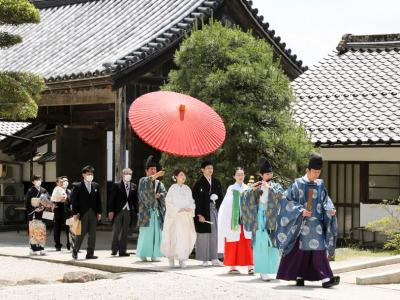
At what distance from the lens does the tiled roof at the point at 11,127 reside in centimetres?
2545

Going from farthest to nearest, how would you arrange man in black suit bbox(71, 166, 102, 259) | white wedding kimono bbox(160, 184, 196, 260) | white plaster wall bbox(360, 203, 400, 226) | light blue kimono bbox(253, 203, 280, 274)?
white plaster wall bbox(360, 203, 400, 226) → man in black suit bbox(71, 166, 102, 259) → white wedding kimono bbox(160, 184, 196, 260) → light blue kimono bbox(253, 203, 280, 274)

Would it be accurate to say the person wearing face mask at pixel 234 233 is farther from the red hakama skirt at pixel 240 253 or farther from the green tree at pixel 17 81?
the green tree at pixel 17 81

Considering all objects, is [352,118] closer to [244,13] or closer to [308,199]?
[244,13]

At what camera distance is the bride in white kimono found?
13883 millimetres

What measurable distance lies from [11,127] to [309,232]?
54.3 feet

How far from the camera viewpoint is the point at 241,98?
619 inches

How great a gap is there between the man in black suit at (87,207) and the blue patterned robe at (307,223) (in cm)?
493

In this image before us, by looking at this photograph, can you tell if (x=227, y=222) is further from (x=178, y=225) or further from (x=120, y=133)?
(x=120, y=133)

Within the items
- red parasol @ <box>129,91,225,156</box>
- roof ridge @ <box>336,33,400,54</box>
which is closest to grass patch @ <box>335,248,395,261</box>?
red parasol @ <box>129,91,225,156</box>


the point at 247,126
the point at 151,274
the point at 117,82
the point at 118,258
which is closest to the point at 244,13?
the point at 117,82

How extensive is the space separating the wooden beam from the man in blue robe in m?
8.43

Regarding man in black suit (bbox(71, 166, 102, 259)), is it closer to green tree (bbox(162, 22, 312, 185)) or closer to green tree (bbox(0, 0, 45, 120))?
green tree (bbox(162, 22, 312, 185))

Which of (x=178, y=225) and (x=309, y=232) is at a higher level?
(x=309, y=232)

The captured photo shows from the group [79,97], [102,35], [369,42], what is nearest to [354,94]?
[369,42]
